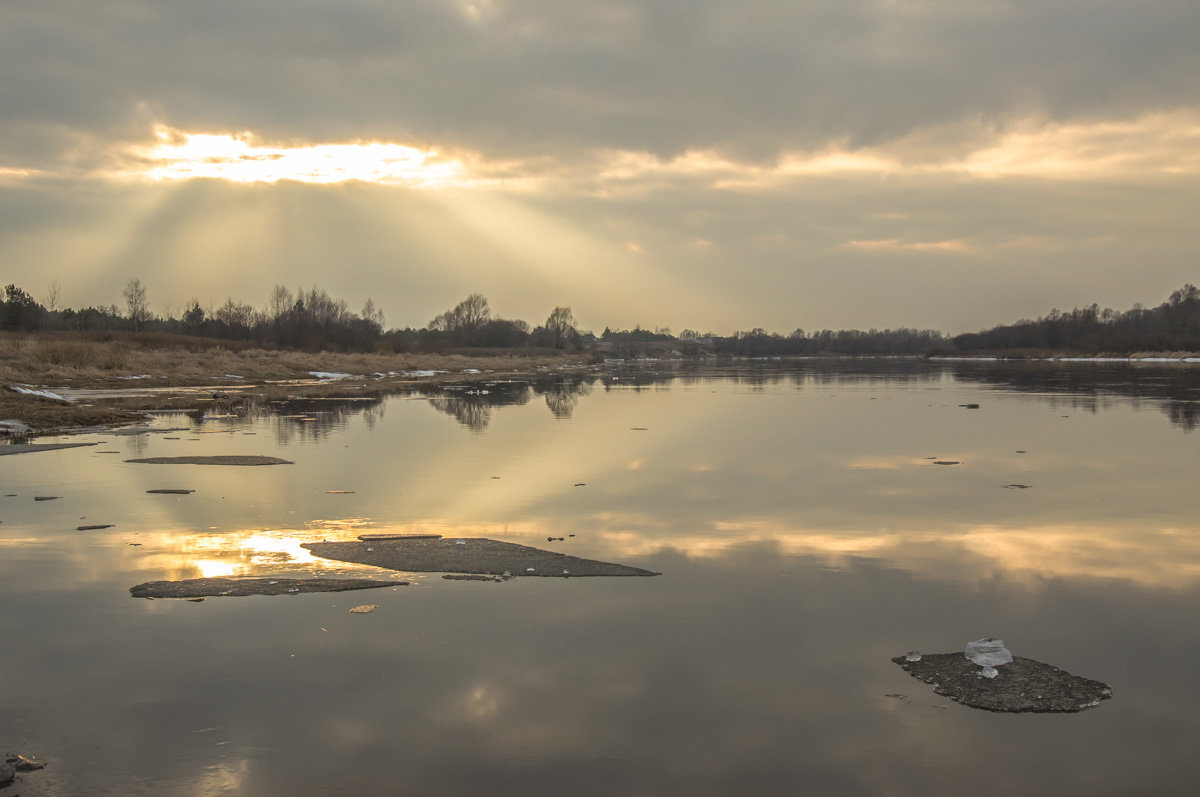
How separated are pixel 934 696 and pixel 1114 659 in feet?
5.54

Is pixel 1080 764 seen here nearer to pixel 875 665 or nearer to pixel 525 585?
pixel 875 665

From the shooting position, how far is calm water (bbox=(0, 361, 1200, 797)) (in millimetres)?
4891

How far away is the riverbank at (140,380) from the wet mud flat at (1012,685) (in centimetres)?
2324

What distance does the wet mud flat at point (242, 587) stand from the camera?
8.02 metres

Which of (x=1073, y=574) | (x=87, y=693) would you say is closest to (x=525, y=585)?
(x=87, y=693)

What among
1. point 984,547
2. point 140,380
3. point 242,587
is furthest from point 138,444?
point 140,380

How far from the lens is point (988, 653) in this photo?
20.3 ft

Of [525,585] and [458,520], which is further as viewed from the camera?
[458,520]

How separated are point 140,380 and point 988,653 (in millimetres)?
48573

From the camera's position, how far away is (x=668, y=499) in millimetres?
13133

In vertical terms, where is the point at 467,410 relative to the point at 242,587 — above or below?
above

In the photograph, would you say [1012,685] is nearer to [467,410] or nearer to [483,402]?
[467,410]

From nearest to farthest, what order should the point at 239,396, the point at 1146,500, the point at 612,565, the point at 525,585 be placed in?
the point at 525,585, the point at 612,565, the point at 1146,500, the point at 239,396

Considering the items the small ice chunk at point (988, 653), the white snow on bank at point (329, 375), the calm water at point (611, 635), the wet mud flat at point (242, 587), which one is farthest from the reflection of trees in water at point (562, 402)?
the small ice chunk at point (988, 653)
